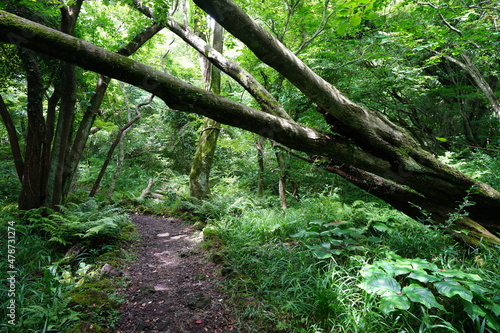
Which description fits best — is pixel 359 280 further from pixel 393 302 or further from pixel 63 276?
pixel 63 276

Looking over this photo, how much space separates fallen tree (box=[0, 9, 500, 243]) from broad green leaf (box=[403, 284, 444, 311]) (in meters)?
1.56

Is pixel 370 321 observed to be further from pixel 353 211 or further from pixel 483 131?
pixel 483 131

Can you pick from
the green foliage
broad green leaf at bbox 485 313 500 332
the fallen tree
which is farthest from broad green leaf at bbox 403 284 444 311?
the green foliage

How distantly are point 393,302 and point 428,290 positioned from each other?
363mm

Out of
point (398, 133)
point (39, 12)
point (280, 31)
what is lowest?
point (398, 133)

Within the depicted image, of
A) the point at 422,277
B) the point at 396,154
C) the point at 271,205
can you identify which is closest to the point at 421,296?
the point at 422,277

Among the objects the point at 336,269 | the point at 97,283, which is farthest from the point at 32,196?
the point at 336,269

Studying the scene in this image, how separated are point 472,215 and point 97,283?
19.0ft

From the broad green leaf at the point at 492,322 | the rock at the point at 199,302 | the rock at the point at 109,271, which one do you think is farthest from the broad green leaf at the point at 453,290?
the rock at the point at 109,271

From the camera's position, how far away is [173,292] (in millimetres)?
3574

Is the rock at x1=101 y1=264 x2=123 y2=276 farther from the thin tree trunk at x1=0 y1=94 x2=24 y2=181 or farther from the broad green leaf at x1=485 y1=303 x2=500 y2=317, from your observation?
the broad green leaf at x1=485 y1=303 x2=500 y2=317

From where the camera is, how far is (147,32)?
6660 millimetres

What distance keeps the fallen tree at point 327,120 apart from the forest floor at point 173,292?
95.2 inches

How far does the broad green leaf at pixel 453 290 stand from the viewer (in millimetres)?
2000
